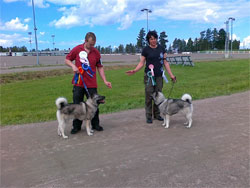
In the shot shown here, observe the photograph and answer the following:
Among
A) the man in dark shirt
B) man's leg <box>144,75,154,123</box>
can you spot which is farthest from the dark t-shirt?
man's leg <box>144,75,154,123</box>

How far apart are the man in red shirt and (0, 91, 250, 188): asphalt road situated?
0.95 metres

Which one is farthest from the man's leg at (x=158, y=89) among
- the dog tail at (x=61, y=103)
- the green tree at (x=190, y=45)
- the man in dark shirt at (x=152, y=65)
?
the green tree at (x=190, y=45)

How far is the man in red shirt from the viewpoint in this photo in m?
5.52

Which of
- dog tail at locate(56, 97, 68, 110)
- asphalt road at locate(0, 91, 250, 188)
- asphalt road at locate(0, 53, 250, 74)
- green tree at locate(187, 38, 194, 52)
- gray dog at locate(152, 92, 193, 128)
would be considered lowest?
asphalt road at locate(0, 91, 250, 188)

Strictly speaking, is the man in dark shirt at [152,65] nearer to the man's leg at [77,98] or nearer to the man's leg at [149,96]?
the man's leg at [149,96]

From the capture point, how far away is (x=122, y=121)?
6.75m

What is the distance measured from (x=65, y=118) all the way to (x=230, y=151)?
11.8 ft

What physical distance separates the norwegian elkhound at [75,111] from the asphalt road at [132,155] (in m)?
0.33

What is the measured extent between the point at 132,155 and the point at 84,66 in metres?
2.47

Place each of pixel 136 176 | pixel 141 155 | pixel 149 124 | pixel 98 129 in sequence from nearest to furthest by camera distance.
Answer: pixel 136 176, pixel 141 155, pixel 98 129, pixel 149 124

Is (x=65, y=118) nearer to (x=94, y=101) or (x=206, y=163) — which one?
(x=94, y=101)

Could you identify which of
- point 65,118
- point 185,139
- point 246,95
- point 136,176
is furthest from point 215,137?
point 246,95

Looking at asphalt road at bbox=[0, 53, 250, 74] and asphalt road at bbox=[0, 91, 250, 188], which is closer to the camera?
asphalt road at bbox=[0, 91, 250, 188]

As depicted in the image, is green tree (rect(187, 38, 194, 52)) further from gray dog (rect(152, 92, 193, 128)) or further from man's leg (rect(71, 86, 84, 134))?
man's leg (rect(71, 86, 84, 134))
